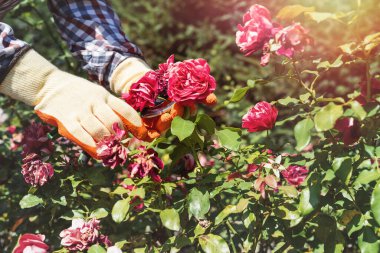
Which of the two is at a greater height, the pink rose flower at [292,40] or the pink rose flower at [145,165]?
the pink rose flower at [292,40]

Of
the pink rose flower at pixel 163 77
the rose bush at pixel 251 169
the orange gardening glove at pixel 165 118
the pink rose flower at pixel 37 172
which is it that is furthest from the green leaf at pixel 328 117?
the pink rose flower at pixel 37 172

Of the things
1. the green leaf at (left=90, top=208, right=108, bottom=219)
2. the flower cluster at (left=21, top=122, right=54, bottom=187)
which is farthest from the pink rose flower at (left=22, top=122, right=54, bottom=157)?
the green leaf at (left=90, top=208, right=108, bottom=219)

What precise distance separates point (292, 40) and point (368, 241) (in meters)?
0.51

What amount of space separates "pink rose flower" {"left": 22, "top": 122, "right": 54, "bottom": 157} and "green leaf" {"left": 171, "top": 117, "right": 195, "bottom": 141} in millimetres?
503

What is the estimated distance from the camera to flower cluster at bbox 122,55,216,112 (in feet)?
5.26

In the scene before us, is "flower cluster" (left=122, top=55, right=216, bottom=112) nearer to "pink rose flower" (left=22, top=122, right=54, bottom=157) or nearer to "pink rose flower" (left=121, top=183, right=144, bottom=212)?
"pink rose flower" (left=121, top=183, right=144, bottom=212)

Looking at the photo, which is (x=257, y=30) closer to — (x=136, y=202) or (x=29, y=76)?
(x=136, y=202)

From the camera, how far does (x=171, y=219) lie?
5.25 feet

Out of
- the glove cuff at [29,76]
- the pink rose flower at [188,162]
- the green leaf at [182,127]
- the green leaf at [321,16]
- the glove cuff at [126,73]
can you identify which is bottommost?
the pink rose flower at [188,162]

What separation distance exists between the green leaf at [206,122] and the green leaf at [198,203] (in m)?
0.17

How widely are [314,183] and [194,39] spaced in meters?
4.21

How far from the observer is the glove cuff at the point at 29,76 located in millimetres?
1798

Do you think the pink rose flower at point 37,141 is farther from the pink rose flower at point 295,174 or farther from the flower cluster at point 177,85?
the pink rose flower at point 295,174

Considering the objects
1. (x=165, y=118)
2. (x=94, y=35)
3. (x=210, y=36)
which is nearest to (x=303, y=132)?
(x=165, y=118)
